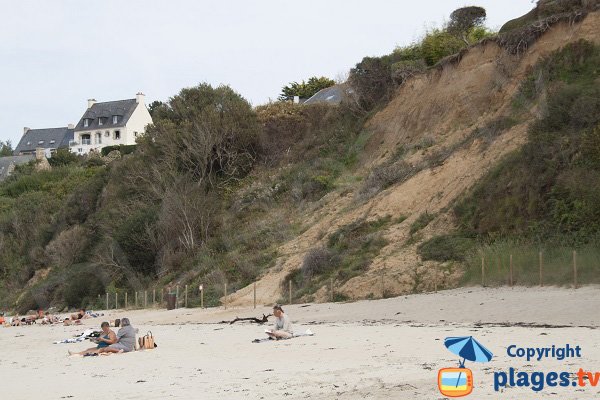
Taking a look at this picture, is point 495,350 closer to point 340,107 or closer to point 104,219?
point 340,107

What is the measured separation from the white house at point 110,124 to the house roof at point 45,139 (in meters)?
5.41

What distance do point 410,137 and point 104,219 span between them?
19021 mm

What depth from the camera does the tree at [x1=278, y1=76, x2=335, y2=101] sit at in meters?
60.2

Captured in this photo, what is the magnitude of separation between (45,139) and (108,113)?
1522 cm

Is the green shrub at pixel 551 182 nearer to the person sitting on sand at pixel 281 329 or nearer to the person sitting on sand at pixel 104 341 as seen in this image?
the person sitting on sand at pixel 281 329

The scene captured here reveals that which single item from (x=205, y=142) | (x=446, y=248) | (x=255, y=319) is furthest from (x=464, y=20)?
(x=255, y=319)

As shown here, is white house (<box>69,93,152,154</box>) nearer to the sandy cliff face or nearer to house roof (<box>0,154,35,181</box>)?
house roof (<box>0,154,35,181</box>)

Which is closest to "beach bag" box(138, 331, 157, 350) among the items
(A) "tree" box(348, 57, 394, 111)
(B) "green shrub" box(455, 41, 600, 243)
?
(B) "green shrub" box(455, 41, 600, 243)

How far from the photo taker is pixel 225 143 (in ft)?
139

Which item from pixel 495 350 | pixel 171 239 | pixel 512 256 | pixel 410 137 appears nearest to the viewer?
pixel 495 350

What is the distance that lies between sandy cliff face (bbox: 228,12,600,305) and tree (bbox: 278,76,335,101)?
22.7m

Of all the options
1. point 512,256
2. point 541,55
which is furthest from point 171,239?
point 512,256

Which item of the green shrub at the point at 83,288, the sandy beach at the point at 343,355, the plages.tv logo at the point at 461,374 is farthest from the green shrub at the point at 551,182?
the green shrub at the point at 83,288

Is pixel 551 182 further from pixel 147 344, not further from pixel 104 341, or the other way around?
pixel 104 341
